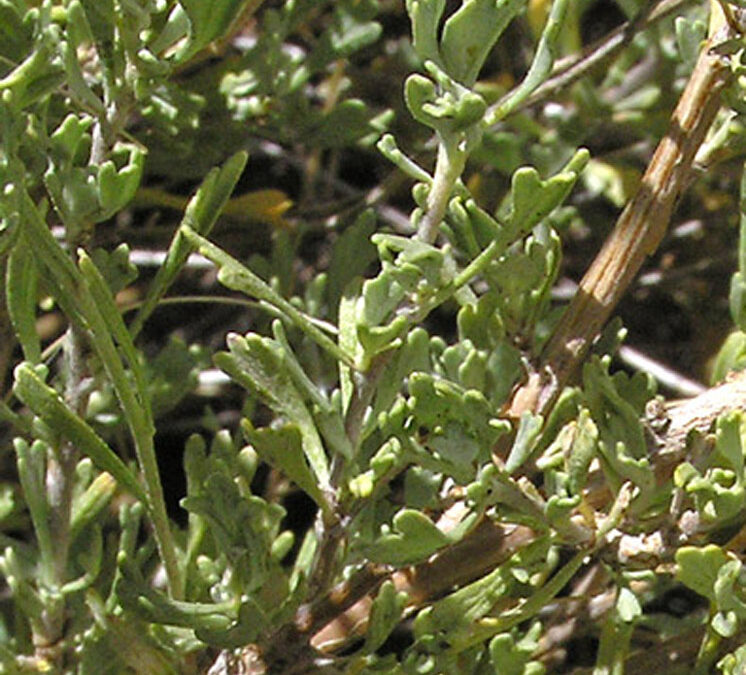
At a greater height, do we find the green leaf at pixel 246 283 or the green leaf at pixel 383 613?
the green leaf at pixel 246 283

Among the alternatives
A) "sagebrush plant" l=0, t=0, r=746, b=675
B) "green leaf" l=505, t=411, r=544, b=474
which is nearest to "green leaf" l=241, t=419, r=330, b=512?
"sagebrush plant" l=0, t=0, r=746, b=675

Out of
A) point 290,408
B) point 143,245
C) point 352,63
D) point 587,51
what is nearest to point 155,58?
point 290,408

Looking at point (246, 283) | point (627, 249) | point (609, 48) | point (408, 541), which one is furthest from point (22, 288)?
point (609, 48)

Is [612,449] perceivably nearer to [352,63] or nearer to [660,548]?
[660,548]

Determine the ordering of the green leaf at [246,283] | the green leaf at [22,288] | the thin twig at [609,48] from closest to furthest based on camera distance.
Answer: the green leaf at [246,283], the green leaf at [22,288], the thin twig at [609,48]

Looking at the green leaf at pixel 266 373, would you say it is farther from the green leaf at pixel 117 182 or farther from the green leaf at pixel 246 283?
the green leaf at pixel 117 182

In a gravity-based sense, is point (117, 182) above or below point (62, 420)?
above

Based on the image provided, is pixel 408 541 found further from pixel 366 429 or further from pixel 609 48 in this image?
pixel 609 48

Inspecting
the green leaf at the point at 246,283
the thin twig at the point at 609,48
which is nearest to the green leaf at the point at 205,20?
the green leaf at the point at 246,283

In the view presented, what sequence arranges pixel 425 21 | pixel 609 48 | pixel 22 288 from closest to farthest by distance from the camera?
pixel 425 21 < pixel 22 288 < pixel 609 48
